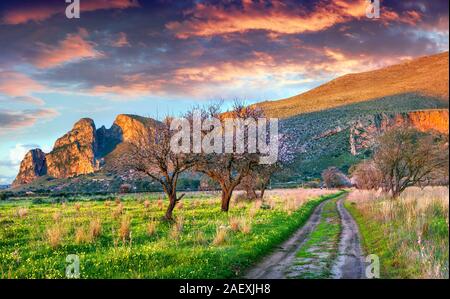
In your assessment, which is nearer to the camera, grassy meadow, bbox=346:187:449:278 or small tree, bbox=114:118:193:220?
grassy meadow, bbox=346:187:449:278

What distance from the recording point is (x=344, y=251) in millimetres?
15930

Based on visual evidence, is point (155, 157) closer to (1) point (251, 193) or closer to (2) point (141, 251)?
(2) point (141, 251)

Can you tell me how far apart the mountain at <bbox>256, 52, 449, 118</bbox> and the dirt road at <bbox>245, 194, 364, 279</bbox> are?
73901 mm

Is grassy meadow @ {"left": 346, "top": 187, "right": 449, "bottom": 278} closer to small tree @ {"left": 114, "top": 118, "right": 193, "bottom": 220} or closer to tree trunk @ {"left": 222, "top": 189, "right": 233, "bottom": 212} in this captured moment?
tree trunk @ {"left": 222, "top": 189, "right": 233, "bottom": 212}

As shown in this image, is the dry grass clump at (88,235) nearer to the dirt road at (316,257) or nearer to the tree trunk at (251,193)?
the dirt road at (316,257)

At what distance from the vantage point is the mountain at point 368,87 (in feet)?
350

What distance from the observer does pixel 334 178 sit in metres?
97.6

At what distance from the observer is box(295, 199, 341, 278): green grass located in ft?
40.6

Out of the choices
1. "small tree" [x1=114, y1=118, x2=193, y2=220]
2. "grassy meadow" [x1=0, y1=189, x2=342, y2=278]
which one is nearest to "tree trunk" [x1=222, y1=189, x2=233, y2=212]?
"small tree" [x1=114, y1=118, x2=193, y2=220]

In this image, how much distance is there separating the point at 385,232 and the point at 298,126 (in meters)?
78.3

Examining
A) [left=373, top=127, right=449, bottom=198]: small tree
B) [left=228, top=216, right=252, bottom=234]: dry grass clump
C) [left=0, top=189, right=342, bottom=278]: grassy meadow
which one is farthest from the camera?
[left=373, top=127, right=449, bottom=198]: small tree

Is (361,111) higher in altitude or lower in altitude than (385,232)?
higher
